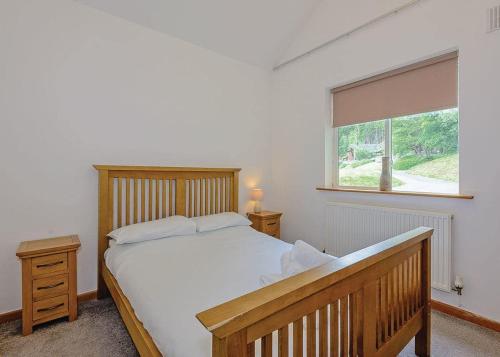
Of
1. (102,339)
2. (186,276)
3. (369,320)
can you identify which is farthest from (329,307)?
(102,339)

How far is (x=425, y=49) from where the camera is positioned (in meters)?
2.27

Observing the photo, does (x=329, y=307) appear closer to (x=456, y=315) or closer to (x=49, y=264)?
(x=456, y=315)

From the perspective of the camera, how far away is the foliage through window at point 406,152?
2.32m

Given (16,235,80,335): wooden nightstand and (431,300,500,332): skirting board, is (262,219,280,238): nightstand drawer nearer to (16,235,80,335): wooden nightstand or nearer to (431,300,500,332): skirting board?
(431,300,500,332): skirting board

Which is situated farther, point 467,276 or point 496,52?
point 467,276

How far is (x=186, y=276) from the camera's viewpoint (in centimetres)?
158

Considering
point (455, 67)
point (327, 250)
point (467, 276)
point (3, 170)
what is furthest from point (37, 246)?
point (455, 67)

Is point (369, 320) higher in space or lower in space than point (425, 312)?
higher

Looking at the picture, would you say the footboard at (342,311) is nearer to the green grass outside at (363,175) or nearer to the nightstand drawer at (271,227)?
the green grass outside at (363,175)

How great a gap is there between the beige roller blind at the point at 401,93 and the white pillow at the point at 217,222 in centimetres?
170

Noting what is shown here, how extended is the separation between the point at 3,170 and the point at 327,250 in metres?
3.24

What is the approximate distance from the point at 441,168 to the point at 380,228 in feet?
2.55

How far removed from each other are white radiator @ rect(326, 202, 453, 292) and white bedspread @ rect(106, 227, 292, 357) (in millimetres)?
965

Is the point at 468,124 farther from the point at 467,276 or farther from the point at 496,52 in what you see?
the point at 467,276
